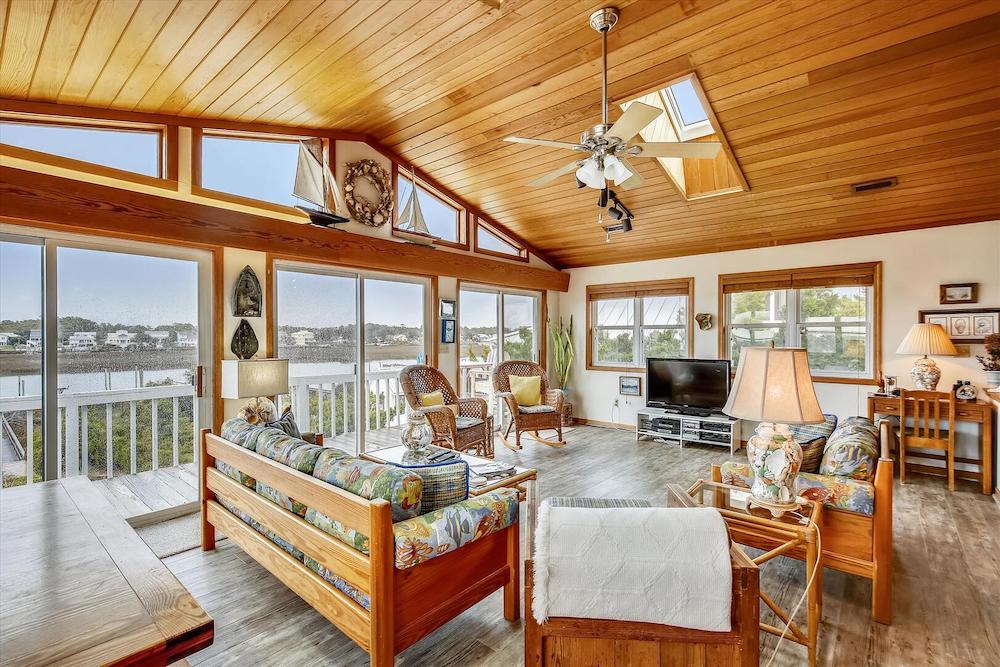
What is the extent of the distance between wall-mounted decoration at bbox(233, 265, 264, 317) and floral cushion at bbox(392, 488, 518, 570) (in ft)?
9.36

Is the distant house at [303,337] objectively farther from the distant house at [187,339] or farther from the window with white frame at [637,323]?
the window with white frame at [637,323]

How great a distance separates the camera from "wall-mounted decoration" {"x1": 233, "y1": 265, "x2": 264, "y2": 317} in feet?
12.5

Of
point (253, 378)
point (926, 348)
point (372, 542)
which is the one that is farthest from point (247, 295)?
point (926, 348)

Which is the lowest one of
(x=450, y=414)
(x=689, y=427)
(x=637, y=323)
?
(x=689, y=427)

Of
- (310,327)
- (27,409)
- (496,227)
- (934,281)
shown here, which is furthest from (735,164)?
(27,409)

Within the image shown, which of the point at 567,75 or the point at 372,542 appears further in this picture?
the point at 567,75

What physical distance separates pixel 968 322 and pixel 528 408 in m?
4.49

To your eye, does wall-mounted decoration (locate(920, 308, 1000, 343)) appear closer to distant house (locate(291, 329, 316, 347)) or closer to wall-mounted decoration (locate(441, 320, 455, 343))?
wall-mounted decoration (locate(441, 320, 455, 343))

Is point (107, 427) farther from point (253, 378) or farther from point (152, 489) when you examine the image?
point (253, 378)

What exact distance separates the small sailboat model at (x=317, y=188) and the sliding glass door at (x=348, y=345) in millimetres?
519

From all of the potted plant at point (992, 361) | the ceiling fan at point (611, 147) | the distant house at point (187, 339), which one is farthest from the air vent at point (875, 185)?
the distant house at point (187, 339)

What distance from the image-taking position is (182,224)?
3.38 meters

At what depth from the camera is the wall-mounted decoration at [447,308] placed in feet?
18.2

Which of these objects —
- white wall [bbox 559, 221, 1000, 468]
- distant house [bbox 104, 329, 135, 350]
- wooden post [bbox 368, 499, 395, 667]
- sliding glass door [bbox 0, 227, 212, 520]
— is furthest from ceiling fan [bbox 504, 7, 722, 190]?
white wall [bbox 559, 221, 1000, 468]
